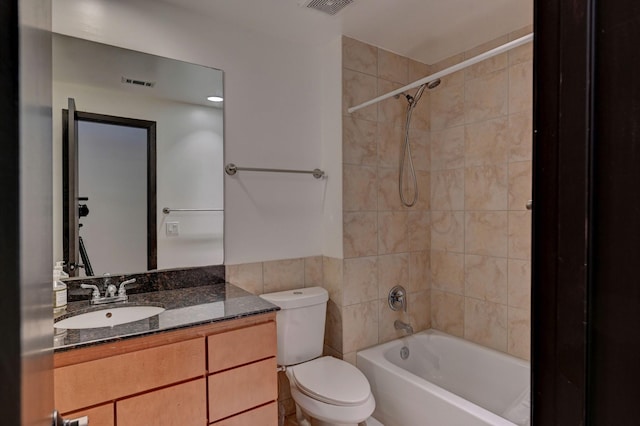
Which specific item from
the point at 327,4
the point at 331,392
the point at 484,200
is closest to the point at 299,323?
the point at 331,392

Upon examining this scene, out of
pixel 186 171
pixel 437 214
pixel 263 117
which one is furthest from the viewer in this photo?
pixel 437 214

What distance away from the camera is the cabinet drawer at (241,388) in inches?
57.7

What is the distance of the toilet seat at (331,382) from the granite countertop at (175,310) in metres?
0.51

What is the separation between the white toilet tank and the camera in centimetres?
→ 200

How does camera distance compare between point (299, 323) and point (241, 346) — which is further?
point (299, 323)

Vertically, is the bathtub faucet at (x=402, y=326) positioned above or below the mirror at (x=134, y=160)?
below

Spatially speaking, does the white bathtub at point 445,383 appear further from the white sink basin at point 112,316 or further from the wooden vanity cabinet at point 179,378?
the white sink basin at point 112,316

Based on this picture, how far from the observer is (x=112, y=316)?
1.61 metres

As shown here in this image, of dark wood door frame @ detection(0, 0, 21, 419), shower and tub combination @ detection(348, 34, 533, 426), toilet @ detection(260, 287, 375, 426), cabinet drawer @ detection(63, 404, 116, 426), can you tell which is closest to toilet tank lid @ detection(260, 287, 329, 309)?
toilet @ detection(260, 287, 375, 426)

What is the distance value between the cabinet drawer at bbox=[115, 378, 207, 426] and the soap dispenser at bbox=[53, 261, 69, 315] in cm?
56

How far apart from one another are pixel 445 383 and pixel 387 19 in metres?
2.34

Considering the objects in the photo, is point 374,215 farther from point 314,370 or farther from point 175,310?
point 175,310

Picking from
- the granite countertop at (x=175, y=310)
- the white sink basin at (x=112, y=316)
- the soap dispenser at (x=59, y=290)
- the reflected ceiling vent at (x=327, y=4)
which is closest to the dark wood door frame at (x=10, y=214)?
the granite countertop at (x=175, y=310)

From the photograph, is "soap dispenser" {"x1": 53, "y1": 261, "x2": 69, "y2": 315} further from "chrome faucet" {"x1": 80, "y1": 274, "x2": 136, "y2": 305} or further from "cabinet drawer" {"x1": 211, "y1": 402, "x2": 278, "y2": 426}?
"cabinet drawer" {"x1": 211, "y1": 402, "x2": 278, "y2": 426}
